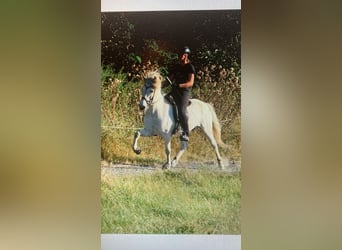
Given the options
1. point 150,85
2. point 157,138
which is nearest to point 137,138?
point 157,138

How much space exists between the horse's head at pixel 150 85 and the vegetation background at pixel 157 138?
0.07 feet

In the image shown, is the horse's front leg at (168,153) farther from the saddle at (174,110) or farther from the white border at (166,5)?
the white border at (166,5)

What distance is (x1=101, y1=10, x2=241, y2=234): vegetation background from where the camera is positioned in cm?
120

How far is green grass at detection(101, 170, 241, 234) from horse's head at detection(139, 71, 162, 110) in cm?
26

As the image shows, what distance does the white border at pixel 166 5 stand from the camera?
1.19 metres

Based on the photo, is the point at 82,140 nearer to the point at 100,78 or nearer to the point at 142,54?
the point at 100,78

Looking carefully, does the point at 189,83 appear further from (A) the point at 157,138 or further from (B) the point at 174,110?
(A) the point at 157,138

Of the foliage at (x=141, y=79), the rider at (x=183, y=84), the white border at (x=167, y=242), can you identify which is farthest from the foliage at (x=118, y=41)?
the white border at (x=167, y=242)

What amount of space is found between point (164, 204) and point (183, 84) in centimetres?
41

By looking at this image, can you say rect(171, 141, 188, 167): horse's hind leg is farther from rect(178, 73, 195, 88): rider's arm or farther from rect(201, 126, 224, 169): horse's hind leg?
rect(178, 73, 195, 88): rider's arm

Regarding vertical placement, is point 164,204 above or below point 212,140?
below

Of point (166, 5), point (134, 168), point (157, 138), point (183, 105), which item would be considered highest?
point (166, 5)

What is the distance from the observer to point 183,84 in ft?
4.00

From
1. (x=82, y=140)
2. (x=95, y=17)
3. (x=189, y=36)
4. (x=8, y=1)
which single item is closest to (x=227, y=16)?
(x=189, y=36)
